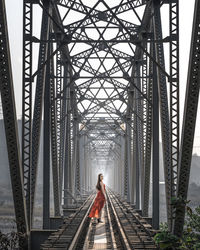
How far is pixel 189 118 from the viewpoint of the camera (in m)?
10.4

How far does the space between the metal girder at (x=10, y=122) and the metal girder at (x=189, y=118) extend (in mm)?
3616

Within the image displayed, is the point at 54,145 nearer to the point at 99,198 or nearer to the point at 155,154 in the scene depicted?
the point at 155,154

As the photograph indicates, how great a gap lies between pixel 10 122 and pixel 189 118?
3782 mm

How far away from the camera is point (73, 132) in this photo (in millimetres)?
34125

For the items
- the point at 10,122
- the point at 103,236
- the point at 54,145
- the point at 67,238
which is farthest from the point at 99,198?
the point at 10,122

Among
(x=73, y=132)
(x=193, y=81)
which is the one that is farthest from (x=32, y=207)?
(x=73, y=132)

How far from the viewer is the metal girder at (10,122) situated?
9950 millimetres

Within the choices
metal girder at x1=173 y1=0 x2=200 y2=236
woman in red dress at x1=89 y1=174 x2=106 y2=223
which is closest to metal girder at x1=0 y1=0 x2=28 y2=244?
woman in red dress at x1=89 y1=174 x2=106 y2=223

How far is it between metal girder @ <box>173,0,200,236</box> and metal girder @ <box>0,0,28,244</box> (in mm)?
3616

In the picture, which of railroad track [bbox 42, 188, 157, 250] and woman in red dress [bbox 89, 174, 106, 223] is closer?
railroad track [bbox 42, 188, 157, 250]

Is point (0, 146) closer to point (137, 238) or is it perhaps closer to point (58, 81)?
point (58, 81)

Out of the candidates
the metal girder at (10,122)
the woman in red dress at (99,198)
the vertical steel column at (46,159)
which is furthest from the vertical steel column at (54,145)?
the metal girder at (10,122)

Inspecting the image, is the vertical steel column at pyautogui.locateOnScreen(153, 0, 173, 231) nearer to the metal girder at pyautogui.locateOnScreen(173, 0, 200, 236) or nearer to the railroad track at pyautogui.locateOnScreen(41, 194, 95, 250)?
the metal girder at pyautogui.locateOnScreen(173, 0, 200, 236)

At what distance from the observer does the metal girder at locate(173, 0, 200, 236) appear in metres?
9.66
